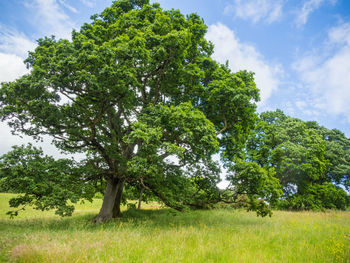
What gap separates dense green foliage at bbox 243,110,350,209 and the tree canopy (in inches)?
602

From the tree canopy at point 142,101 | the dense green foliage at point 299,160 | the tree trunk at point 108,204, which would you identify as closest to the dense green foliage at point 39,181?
the tree canopy at point 142,101

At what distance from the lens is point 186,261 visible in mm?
5742

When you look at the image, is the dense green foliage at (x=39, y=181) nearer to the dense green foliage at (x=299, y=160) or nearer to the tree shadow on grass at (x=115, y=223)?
the tree shadow on grass at (x=115, y=223)

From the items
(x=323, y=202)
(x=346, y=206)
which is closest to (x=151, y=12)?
(x=323, y=202)

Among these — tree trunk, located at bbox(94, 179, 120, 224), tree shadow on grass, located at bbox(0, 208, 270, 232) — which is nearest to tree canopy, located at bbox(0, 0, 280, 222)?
tree trunk, located at bbox(94, 179, 120, 224)

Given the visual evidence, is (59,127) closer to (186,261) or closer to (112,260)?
(112,260)

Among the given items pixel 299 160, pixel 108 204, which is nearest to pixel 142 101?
pixel 108 204

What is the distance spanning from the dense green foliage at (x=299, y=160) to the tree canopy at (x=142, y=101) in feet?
50.1

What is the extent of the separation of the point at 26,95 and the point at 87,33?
17.4 ft

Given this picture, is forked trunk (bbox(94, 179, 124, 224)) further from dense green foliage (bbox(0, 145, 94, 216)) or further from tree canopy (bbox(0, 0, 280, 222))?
dense green foliage (bbox(0, 145, 94, 216))

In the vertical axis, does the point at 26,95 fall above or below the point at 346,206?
above

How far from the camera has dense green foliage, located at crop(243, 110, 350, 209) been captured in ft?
87.8

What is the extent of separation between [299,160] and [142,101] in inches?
912

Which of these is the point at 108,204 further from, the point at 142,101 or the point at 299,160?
the point at 299,160
